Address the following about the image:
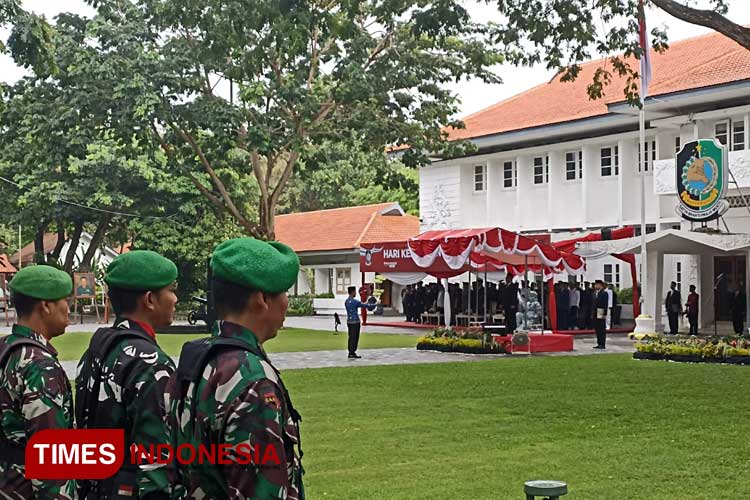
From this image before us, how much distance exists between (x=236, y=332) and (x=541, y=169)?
37.3 metres

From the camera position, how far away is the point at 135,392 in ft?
12.5

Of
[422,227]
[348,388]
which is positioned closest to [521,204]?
[422,227]

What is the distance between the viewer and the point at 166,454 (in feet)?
11.5

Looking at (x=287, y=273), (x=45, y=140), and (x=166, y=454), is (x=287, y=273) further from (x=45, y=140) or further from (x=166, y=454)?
(x=45, y=140)

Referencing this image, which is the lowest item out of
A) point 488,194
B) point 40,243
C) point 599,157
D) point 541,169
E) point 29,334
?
point 29,334

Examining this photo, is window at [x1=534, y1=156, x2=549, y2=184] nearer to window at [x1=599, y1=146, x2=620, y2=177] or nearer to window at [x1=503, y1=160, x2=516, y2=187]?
window at [x1=503, y1=160, x2=516, y2=187]

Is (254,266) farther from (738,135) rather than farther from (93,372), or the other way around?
(738,135)

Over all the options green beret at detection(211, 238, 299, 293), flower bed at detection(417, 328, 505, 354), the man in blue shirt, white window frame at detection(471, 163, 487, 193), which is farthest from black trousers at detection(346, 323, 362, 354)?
white window frame at detection(471, 163, 487, 193)

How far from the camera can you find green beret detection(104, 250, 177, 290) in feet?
13.8

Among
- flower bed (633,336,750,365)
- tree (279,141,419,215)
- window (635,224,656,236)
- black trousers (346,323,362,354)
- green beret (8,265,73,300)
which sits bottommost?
flower bed (633,336,750,365)

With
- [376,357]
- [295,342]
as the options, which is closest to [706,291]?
[295,342]

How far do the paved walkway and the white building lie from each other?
879 cm

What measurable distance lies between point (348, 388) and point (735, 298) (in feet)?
58.0

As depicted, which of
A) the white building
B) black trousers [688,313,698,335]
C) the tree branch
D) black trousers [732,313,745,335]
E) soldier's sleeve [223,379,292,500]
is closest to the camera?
soldier's sleeve [223,379,292,500]
